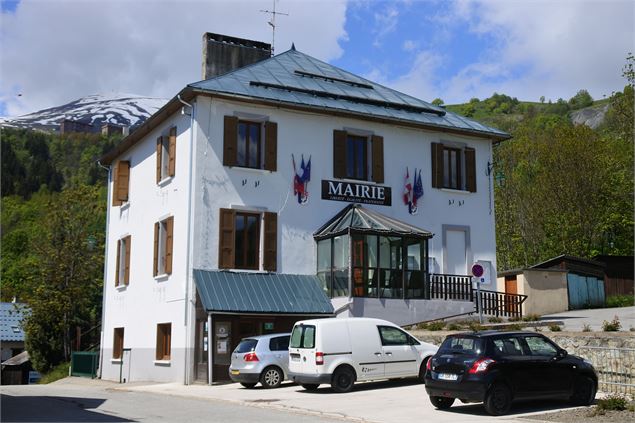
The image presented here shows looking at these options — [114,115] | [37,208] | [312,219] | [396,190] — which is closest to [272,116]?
[312,219]

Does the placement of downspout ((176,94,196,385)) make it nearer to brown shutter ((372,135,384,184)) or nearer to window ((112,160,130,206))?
brown shutter ((372,135,384,184))

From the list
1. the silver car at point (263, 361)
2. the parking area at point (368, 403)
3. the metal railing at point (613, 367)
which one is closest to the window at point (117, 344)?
the parking area at point (368, 403)

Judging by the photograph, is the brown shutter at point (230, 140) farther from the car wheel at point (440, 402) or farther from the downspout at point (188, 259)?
the car wheel at point (440, 402)

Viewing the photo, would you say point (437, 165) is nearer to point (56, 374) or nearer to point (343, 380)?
point (343, 380)

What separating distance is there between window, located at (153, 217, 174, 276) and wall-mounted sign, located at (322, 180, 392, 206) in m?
5.70

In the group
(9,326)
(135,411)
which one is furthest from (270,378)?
(9,326)

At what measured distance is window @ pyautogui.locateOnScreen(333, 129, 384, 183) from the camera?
91.5 ft

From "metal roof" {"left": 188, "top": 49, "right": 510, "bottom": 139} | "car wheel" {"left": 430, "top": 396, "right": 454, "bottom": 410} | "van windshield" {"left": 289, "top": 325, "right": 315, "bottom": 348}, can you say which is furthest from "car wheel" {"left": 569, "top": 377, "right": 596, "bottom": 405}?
"metal roof" {"left": 188, "top": 49, "right": 510, "bottom": 139}

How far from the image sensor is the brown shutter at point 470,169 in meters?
30.4

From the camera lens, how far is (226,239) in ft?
82.4

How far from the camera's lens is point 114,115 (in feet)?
641

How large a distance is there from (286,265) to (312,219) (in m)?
2.00

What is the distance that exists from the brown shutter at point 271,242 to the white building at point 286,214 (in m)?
0.05

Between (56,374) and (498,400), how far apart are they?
28.3 meters
